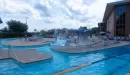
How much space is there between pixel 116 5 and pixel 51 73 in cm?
2331

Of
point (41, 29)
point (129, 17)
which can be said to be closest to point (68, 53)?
point (129, 17)

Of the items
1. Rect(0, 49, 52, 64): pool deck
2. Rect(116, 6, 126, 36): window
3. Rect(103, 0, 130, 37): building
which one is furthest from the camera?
Rect(116, 6, 126, 36): window

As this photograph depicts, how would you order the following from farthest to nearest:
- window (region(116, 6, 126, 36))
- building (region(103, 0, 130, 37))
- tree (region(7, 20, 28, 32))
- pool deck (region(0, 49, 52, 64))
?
tree (region(7, 20, 28, 32))
window (region(116, 6, 126, 36))
building (region(103, 0, 130, 37))
pool deck (region(0, 49, 52, 64))

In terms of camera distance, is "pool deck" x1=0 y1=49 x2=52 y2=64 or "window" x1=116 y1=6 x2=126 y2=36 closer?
"pool deck" x1=0 y1=49 x2=52 y2=64

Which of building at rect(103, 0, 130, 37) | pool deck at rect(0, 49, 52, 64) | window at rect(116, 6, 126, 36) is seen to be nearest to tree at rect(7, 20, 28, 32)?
building at rect(103, 0, 130, 37)

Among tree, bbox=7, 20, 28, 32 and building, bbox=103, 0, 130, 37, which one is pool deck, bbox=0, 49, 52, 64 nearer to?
building, bbox=103, 0, 130, 37

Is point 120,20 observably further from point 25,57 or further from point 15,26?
point 15,26

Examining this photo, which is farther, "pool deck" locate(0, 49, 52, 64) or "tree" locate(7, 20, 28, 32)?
"tree" locate(7, 20, 28, 32)

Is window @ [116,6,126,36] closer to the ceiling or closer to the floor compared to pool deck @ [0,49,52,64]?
closer to the ceiling

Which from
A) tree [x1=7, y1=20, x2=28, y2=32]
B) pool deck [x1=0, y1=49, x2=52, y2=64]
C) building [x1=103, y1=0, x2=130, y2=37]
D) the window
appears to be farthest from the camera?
tree [x1=7, y1=20, x2=28, y2=32]

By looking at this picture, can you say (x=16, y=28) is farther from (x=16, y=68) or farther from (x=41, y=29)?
(x=16, y=68)

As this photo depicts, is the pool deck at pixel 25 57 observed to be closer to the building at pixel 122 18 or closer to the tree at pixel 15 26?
the building at pixel 122 18

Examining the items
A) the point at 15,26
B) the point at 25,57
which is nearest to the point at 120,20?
the point at 25,57

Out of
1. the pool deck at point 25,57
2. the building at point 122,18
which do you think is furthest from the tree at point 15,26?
the pool deck at point 25,57
